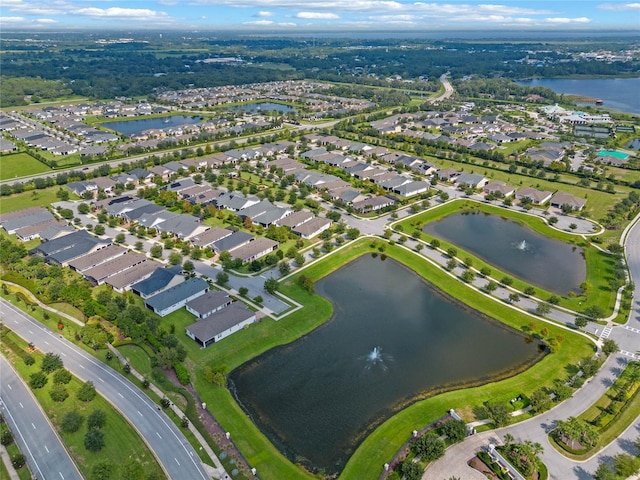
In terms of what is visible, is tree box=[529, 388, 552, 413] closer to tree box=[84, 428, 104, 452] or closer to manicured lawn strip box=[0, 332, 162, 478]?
manicured lawn strip box=[0, 332, 162, 478]

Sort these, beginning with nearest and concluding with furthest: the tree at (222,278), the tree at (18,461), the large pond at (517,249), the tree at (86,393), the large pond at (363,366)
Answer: the tree at (18,461) → the large pond at (363,366) → the tree at (86,393) → the tree at (222,278) → the large pond at (517,249)

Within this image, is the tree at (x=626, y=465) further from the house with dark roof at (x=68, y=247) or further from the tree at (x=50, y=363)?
the house with dark roof at (x=68, y=247)

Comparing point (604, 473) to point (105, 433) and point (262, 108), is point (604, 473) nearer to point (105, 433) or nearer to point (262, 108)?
point (105, 433)

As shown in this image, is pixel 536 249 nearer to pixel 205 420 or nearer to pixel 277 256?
pixel 277 256

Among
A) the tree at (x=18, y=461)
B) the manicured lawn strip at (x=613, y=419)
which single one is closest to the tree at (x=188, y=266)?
the tree at (x=18, y=461)

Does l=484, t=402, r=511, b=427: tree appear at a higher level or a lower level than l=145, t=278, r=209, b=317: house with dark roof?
higher

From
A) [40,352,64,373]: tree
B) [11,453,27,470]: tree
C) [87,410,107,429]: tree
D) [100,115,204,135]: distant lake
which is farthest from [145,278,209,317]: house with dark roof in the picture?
[100,115,204,135]: distant lake
